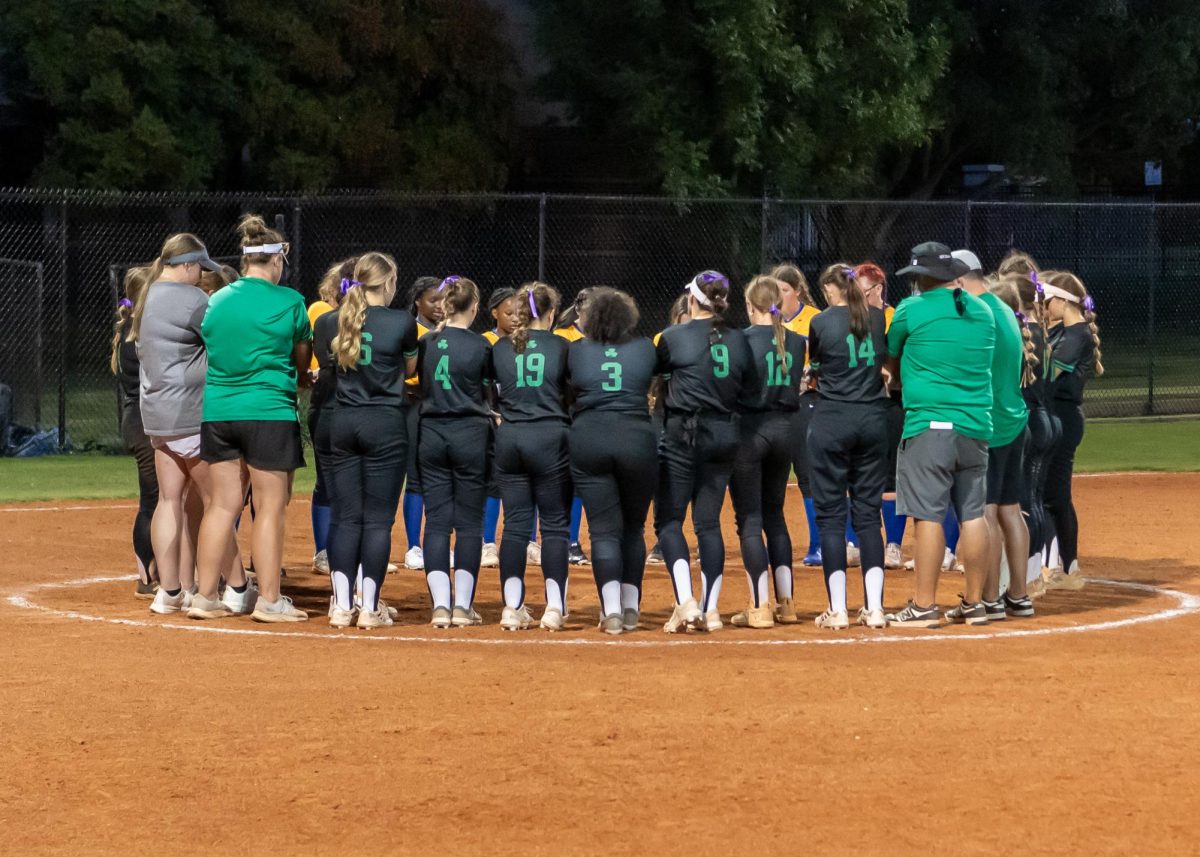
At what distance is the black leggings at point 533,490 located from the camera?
9281mm

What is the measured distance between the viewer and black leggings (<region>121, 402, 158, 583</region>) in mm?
10320

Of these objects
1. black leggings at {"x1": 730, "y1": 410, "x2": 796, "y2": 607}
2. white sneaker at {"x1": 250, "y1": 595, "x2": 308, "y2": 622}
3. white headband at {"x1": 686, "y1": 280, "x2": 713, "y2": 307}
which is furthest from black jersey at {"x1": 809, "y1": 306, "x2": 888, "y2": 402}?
white sneaker at {"x1": 250, "y1": 595, "x2": 308, "y2": 622}

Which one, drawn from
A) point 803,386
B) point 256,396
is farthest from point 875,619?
point 256,396

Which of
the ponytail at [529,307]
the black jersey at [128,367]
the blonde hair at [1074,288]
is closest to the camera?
the ponytail at [529,307]

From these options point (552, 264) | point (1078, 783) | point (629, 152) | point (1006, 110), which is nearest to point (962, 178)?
point (1006, 110)

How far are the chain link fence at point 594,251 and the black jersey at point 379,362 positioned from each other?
1088 centimetres

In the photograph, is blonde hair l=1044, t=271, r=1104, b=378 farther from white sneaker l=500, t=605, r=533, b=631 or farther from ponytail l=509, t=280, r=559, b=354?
white sneaker l=500, t=605, r=533, b=631

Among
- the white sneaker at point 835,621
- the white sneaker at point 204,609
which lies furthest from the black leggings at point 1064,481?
the white sneaker at point 204,609

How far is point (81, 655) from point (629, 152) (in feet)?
83.5

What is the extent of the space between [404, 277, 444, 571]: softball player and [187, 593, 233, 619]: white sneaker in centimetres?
121

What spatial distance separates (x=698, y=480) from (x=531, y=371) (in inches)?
42.0

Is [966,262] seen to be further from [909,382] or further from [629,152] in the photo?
[629,152]

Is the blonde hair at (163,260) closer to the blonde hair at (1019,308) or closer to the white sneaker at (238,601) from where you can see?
the white sneaker at (238,601)

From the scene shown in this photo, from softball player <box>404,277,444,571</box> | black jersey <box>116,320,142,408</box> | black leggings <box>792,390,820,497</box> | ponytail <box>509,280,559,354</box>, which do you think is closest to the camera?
ponytail <box>509,280,559,354</box>
